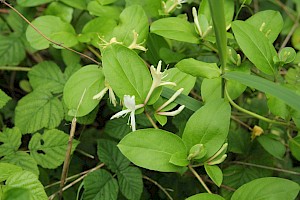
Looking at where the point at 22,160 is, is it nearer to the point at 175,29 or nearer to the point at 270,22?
the point at 175,29

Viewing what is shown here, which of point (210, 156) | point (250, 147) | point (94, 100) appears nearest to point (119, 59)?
point (94, 100)

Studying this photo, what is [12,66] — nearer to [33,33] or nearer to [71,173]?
[33,33]

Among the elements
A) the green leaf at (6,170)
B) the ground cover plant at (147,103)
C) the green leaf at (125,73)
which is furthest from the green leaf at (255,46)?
the green leaf at (6,170)

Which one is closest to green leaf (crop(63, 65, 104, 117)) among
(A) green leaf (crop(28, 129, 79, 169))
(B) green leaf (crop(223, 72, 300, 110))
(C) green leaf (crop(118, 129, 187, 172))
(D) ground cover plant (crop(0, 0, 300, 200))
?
(D) ground cover plant (crop(0, 0, 300, 200))

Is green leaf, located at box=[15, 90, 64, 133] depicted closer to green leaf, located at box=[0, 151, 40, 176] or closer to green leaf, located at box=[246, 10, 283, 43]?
green leaf, located at box=[0, 151, 40, 176]

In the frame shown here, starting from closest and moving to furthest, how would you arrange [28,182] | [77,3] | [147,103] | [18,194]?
[18,194] → [28,182] → [147,103] → [77,3]

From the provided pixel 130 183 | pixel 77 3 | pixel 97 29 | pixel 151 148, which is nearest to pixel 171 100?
pixel 151 148
